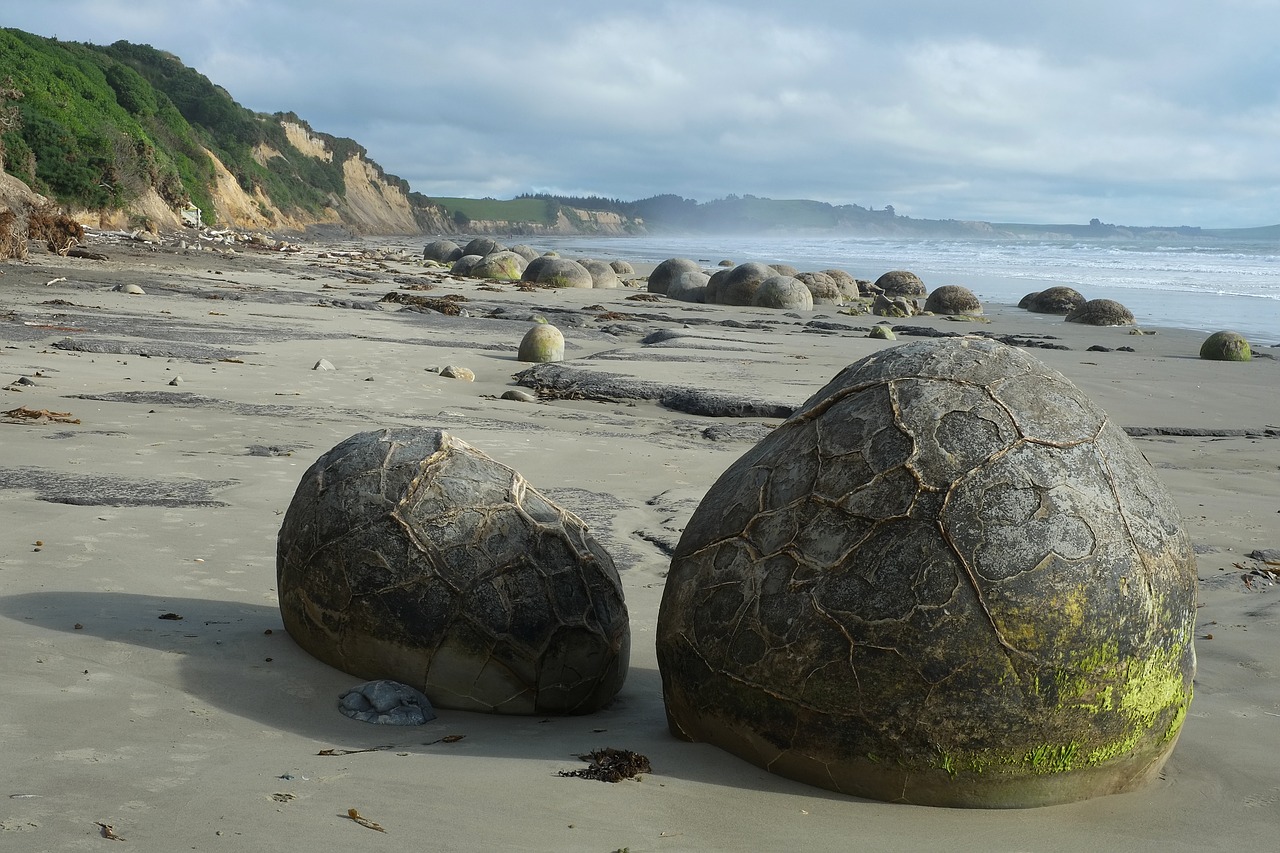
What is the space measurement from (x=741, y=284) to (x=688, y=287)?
233cm

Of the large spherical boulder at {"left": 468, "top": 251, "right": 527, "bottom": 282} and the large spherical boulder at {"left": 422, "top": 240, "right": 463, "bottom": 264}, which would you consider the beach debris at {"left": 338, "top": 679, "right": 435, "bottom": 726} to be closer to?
the large spherical boulder at {"left": 468, "top": 251, "right": 527, "bottom": 282}

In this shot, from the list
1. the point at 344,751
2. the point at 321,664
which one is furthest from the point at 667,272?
the point at 344,751

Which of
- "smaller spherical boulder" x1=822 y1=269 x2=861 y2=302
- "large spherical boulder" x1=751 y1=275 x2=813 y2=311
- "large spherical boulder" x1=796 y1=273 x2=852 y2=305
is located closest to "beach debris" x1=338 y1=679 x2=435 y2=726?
"large spherical boulder" x1=751 y1=275 x2=813 y2=311

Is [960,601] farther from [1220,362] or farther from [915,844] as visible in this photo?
[1220,362]

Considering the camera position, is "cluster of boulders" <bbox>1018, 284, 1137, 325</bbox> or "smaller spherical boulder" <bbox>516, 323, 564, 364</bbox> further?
"cluster of boulders" <bbox>1018, 284, 1137, 325</bbox>

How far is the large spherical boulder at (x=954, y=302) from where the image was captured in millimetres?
27000

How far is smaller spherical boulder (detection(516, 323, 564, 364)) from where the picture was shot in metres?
13.5

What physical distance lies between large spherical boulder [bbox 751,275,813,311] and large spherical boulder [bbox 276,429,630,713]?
22502 mm

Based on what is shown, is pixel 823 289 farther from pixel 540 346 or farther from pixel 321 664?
pixel 321 664

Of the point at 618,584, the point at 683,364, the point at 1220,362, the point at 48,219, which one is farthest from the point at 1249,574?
the point at 48,219

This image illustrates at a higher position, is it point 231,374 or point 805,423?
point 805,423

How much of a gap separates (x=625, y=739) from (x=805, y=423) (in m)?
1.15

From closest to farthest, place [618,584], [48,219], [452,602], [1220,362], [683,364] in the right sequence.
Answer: [452,602] → [618,584] → [683,364] → [1220,362] → [48,219]

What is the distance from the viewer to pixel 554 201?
17525cm
